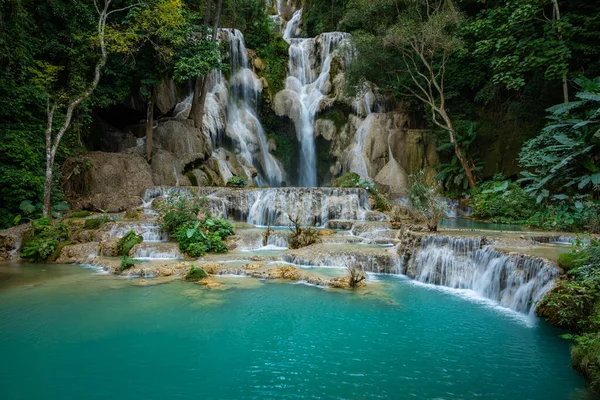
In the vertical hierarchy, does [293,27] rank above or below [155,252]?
above

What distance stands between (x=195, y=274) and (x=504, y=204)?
1163 centimetres

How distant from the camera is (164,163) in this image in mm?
17906

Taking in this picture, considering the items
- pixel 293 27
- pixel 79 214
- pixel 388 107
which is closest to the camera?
pixel 79 214

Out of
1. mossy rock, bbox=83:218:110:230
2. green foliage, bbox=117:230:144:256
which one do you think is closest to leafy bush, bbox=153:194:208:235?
green foliage, bbox=117:230:144:256

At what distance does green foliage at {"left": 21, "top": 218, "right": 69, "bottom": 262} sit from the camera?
10.2m

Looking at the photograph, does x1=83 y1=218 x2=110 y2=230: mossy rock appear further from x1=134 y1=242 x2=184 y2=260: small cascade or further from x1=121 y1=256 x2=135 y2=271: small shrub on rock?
x1=121 y1=256 x2=135 y2=271: small shrub on rock

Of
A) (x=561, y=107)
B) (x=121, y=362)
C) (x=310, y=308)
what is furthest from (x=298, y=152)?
(x=121, y=362)

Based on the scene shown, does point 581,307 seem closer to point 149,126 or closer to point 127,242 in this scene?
point 127,242

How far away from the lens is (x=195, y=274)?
811 cm

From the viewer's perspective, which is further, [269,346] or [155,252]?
[155,252]

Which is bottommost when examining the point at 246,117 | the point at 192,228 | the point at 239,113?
the point at 192,228

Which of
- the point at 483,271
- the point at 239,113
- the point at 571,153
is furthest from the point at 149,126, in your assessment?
the point at 571,153

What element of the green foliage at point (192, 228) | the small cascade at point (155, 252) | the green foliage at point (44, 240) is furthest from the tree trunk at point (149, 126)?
the small cascade at point (155, 252)

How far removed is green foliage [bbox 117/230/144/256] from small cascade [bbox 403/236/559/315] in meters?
7.34
